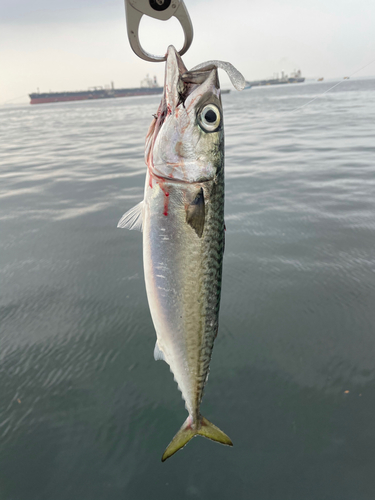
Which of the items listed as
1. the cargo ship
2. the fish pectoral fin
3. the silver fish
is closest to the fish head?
the silver fish

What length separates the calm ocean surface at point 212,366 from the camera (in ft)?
8.47

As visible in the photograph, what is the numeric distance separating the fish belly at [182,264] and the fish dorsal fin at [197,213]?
22 mm

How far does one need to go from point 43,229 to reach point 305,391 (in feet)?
19.5

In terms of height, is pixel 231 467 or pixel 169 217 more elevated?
pixel 169 217

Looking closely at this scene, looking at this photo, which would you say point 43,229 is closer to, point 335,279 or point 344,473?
point 335,279

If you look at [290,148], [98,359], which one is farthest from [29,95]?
[98,359]

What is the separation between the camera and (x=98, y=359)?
3639 millimetres

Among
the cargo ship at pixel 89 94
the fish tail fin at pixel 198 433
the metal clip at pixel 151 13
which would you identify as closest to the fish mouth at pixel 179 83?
the metal clip at pixel 151 13

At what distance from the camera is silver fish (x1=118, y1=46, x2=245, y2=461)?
6.05ft

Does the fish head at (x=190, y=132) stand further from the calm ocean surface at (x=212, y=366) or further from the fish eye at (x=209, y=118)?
the calm ocean surface at (x=212, y=366)

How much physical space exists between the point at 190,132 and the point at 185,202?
393 mm

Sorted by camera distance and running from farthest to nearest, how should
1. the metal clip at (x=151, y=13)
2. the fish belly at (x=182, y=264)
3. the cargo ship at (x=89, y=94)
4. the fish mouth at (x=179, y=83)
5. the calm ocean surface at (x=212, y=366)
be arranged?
the cargo ship at (x=89, y=94) → the calm ocean surface at (x=212, y=366) → the fish belly at (x=182, y=264) → the fish mouth at (x=179, y=83) → the metal clip at (x=151, y=13)

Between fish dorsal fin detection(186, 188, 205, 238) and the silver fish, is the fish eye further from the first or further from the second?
fish dorsal fin detection(186, 188, 205, 238)

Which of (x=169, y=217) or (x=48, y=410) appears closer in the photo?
(x=169, y=217)
